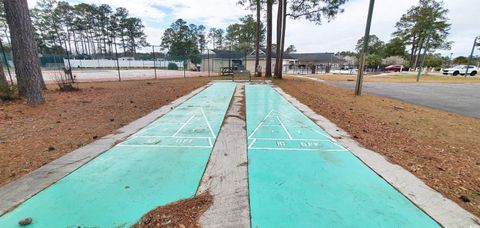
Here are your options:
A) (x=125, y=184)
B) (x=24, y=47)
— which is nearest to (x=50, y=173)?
(x=125, y=184)

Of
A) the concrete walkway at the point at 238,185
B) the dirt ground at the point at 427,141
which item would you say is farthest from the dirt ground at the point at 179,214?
the dirt ground at the point at 427,141

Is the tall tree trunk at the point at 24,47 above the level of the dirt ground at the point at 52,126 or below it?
above

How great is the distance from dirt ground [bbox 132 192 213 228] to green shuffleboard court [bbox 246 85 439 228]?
1.66ft

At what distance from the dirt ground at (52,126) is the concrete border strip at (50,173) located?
0.17m

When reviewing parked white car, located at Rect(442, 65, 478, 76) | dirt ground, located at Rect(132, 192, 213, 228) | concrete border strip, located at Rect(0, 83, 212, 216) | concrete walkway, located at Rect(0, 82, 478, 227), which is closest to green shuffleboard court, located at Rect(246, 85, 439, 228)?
concrete walkway, located at Rect(0, 82, 478, 227)

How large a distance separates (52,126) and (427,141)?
7.72 metres

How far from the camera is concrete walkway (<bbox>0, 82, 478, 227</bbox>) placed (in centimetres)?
197

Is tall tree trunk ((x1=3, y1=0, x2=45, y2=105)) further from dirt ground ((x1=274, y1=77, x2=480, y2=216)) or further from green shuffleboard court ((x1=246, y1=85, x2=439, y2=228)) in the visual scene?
dirt ground ((x1=274, y1=77, x2=480, y2=216))

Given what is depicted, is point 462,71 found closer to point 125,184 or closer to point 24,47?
point 125,184

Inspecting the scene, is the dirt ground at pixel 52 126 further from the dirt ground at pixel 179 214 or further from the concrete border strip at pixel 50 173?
the dirt ground at pixel 179 214

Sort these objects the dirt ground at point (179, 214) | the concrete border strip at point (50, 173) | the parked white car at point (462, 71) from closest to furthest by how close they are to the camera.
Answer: the dirt ground at point (179, 214), the concrete border strip at point (50, 173), the parked white car at point (462, 71)

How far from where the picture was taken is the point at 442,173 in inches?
112

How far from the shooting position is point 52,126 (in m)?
4.62

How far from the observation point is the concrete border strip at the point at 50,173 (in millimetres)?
2189
